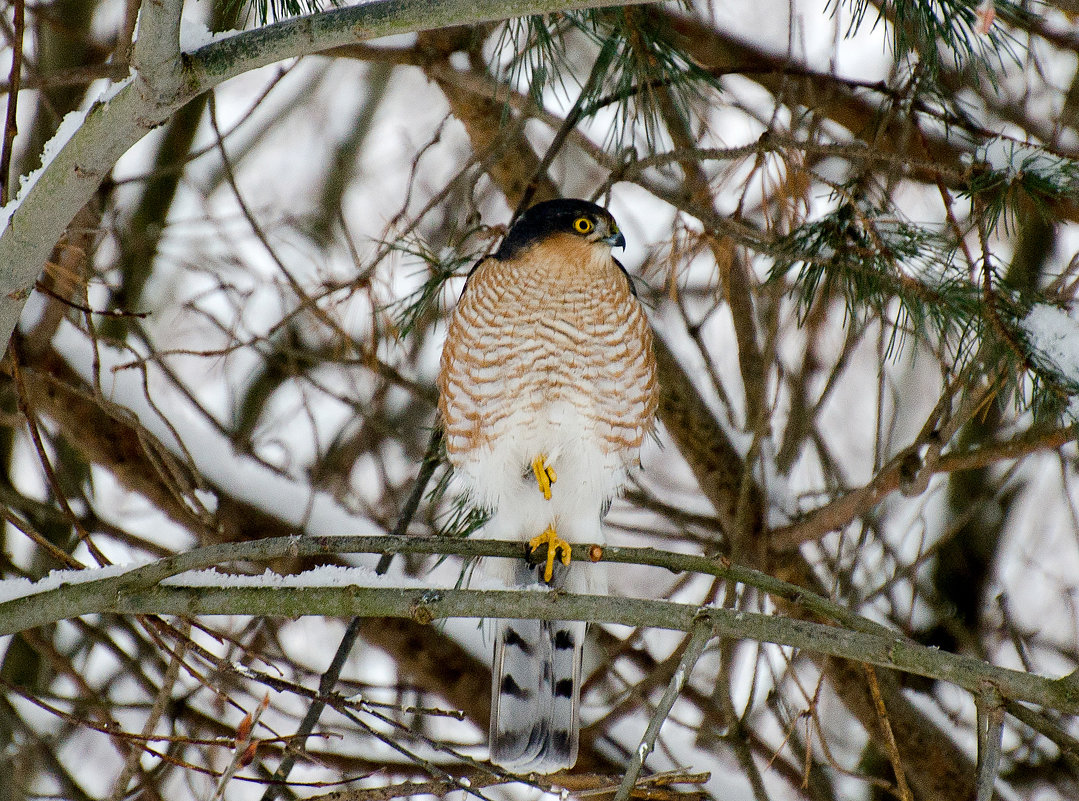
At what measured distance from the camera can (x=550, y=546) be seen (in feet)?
11.9

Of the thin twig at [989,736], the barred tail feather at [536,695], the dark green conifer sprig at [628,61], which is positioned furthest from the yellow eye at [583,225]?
the thin twig at [989,736]

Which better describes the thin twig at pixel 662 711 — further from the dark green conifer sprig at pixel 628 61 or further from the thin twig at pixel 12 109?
the thin twig at pixel 12 109

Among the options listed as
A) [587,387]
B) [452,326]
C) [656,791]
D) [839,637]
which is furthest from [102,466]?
[839,637]

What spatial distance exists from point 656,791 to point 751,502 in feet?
6.74

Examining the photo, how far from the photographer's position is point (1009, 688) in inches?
89.6

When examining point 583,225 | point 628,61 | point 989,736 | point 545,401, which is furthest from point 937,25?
point 989,736

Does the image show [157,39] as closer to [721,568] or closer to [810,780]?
[721,568]

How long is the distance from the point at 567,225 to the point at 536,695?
5.16 ft

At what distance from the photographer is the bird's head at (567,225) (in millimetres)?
3682

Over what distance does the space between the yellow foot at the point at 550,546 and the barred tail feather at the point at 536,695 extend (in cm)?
26

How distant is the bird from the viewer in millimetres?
3617

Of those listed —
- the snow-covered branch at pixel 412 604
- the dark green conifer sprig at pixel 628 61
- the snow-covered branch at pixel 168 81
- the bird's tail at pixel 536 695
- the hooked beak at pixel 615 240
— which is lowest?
the snow-covered branch at pixel 412 604

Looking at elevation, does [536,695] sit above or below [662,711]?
above

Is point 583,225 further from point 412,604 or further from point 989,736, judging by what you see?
point 989,736
